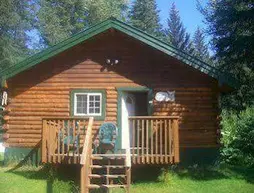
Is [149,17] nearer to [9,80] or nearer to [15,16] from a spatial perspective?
[15,16]

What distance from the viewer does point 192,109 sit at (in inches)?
587

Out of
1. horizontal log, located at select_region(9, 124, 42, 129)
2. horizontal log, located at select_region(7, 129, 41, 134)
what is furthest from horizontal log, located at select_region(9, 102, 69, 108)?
horizontal log, located at select_region(7, 129, 41, 134)

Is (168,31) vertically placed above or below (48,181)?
above

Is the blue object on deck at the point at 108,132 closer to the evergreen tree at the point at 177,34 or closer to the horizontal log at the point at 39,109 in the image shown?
the horizontal log at the point at 39,109

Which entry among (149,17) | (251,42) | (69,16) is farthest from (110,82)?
(149,17)

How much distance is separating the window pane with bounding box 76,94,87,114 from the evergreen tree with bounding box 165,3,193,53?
45.1 metres

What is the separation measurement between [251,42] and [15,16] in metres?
25.6

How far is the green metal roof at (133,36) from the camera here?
1400 centimetres

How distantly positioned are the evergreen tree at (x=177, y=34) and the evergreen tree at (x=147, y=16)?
94.2 inches

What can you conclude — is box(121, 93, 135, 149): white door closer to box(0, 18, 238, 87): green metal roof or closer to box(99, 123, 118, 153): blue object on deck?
box(99, 123, 118, 153): blue object on deck

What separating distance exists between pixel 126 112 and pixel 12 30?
2525cm

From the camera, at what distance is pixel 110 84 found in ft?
49.2

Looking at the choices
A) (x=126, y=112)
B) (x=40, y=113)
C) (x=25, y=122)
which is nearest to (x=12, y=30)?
(x=25, y=122)

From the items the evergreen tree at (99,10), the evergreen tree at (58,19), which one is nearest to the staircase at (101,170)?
the evergreen tree at (58,19)
